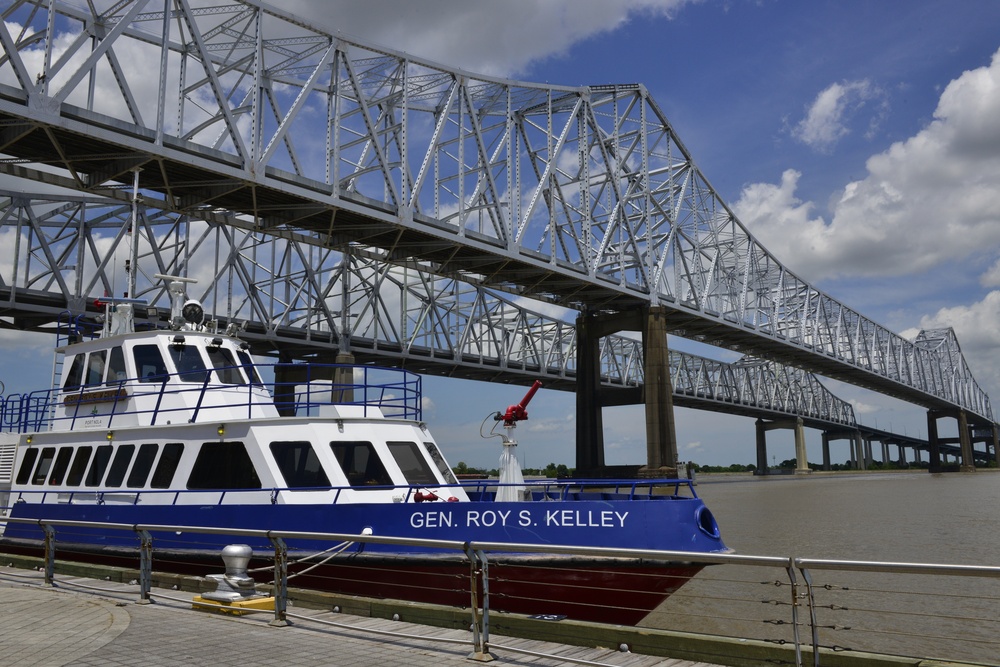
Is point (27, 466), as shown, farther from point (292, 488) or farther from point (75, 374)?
point (292, 488)

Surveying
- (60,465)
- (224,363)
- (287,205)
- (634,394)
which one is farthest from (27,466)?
(634,394)

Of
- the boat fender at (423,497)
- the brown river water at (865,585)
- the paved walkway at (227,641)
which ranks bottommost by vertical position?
the brown river water at (865,585)

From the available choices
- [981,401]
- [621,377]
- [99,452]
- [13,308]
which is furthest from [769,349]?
[981,401]

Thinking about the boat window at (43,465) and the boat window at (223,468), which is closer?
the boat window at (223,468)

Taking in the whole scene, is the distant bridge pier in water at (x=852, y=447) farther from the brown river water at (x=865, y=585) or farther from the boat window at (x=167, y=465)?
the boat window at (x=167, y=465)

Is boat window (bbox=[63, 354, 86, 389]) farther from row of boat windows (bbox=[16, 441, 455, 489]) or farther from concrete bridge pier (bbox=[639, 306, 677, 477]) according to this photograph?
concrete bridge pier (bbox=[639, 306, 677, 477])

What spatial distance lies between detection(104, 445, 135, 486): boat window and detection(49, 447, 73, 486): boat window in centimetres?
150

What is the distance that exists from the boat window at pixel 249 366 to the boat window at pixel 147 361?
1.39m

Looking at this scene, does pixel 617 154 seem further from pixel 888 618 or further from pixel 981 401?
pixel 981 401

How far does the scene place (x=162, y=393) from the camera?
14.6 meters

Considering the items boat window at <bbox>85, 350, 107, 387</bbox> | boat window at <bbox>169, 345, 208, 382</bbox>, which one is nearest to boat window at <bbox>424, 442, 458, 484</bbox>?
boat window at <bbox>169, 345, 208, 382</bbox>

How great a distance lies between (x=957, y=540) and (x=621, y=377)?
3208 inches

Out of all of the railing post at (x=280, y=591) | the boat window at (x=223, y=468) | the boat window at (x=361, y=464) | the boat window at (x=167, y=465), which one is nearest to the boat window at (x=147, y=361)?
the boat window at (x=167, y=465)

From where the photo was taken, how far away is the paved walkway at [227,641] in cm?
736
